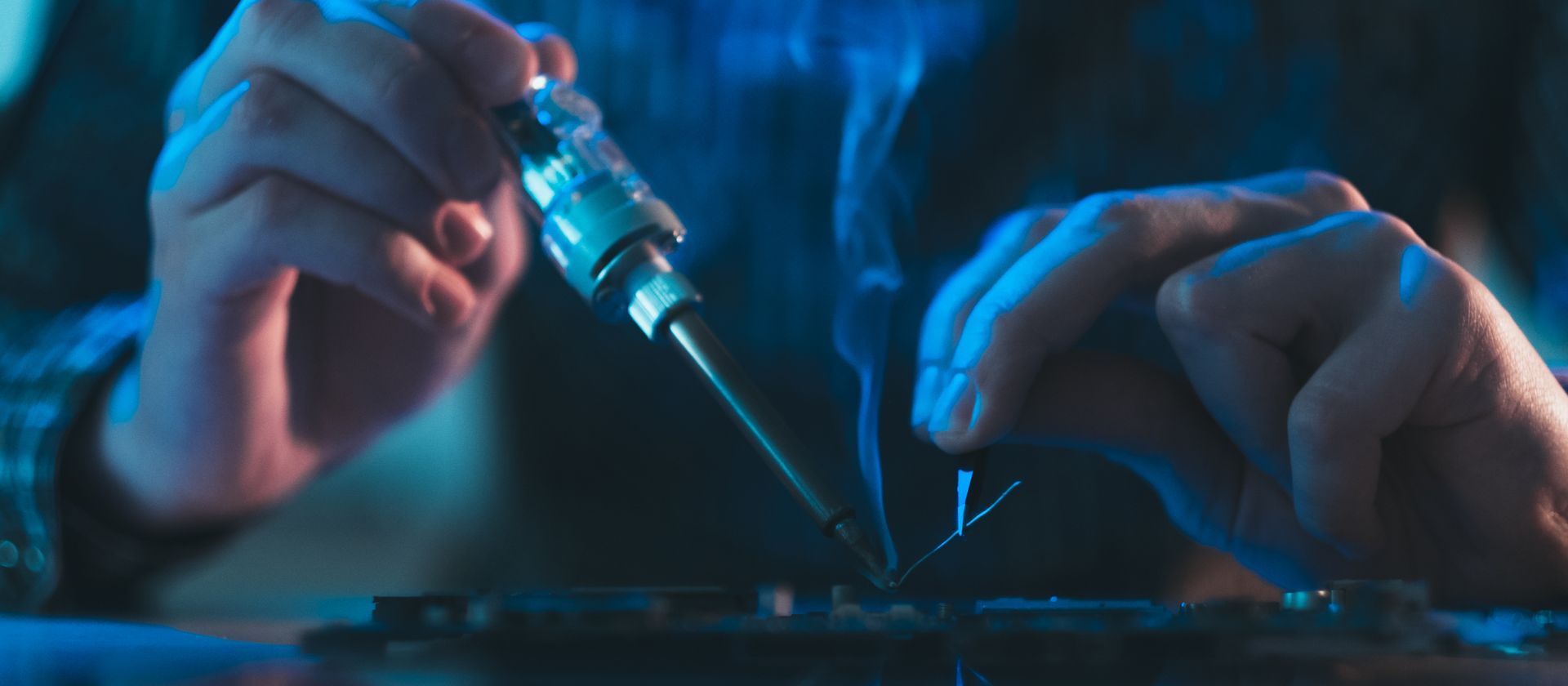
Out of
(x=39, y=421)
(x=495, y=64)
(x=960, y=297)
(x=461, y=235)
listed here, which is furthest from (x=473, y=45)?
(x=39, y=421)

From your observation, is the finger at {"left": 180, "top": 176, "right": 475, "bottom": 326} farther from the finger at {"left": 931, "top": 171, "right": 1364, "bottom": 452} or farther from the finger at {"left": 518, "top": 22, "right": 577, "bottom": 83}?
the finger at {"left": 931, "top": 171, "right": 1364, "bottom": 452}

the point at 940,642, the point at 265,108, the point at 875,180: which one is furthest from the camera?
the point at 875,180

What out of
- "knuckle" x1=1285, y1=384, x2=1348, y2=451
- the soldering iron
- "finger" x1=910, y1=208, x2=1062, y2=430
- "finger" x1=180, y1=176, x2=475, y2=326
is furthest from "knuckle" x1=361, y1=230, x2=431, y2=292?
"knuckle" x1=1285, y1=384, x2=1348, y2=451

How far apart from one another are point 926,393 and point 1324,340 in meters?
0.17

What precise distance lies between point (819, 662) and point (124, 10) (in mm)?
891

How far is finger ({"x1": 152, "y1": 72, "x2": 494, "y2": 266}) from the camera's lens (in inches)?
16.5

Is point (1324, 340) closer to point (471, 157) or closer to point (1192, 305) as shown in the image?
point (1192, 305)

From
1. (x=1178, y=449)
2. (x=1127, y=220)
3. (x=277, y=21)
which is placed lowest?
(x=1178, y=449)

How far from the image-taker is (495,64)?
1.34 feet

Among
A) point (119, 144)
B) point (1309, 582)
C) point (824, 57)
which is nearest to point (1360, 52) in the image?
point (824, 57)

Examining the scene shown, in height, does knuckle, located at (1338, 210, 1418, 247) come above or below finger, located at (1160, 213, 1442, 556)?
above

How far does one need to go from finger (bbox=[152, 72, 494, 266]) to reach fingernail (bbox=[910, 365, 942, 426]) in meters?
0.26

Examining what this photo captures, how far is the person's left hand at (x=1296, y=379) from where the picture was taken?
36cm

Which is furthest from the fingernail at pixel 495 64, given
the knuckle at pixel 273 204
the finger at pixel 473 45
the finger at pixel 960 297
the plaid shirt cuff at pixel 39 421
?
the plaid shirt cuff at pixel 39 421
